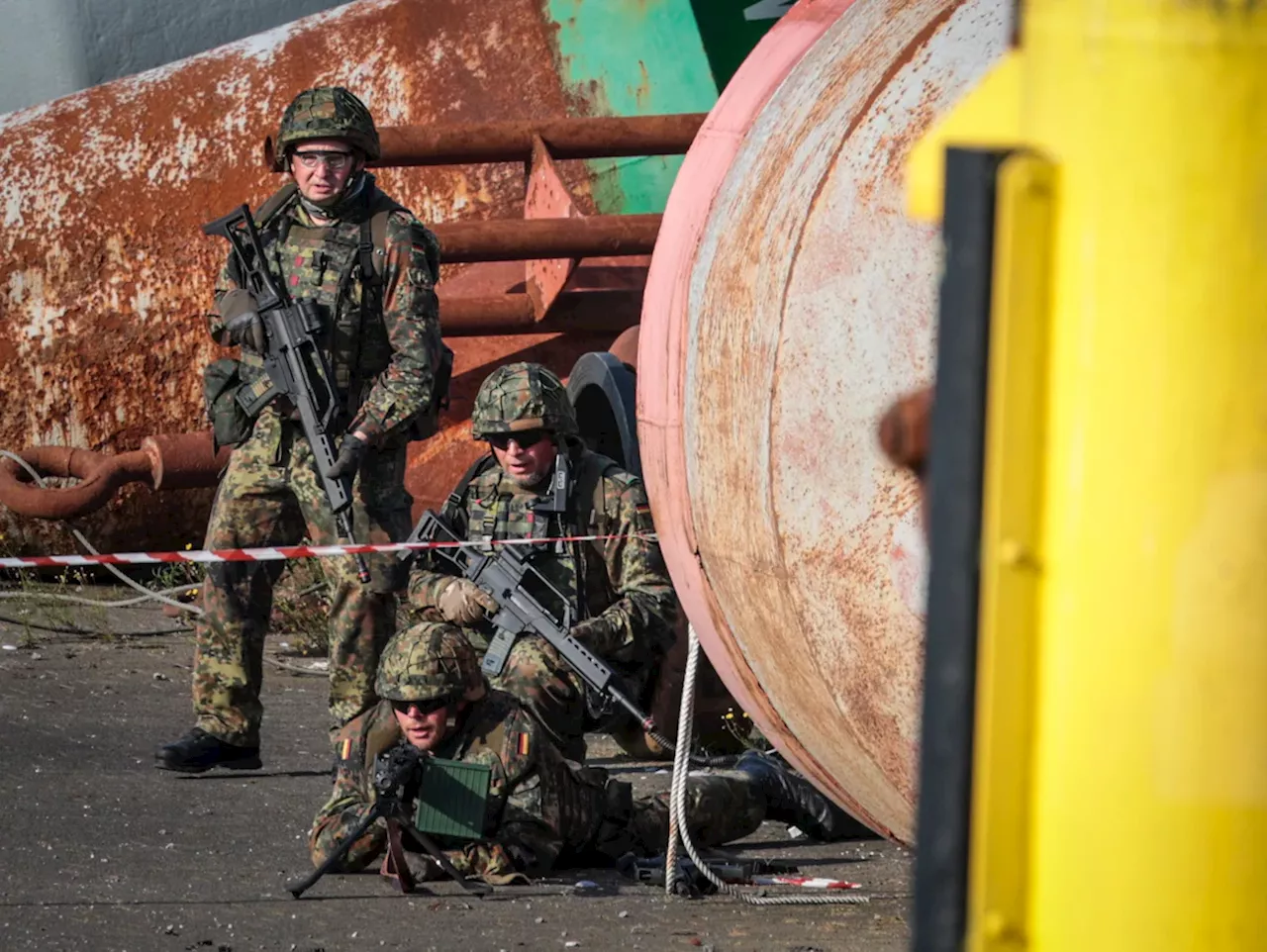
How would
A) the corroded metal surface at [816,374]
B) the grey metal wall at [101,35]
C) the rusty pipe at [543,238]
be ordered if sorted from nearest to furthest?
1. the corroded metal surface at [816,374]
2. the rusty pipe at [543,238]
3. the grey metal wall at [101,35]

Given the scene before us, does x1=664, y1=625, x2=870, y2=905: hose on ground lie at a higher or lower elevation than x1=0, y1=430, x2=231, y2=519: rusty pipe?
lower

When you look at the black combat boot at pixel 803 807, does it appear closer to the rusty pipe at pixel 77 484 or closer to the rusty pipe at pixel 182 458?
the rusty pipe at pixel 182 458

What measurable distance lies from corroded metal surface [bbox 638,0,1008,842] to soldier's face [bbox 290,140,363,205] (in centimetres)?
188

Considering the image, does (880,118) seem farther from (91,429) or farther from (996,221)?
(91,429)

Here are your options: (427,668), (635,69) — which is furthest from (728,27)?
(427,668)

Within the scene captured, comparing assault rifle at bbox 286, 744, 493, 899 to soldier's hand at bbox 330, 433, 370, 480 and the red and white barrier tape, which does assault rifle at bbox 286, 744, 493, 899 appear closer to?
the red and white barrier tape

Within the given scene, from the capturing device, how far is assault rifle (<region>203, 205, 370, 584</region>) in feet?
18.0

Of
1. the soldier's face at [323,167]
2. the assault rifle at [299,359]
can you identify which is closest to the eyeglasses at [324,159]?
the soldier's face at [323,167]

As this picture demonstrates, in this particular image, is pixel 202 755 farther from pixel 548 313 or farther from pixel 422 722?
pixel 548 313

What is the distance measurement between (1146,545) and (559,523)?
14.1 ft

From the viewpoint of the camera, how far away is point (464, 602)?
5.29m

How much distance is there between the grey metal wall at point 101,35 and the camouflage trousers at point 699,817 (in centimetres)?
473

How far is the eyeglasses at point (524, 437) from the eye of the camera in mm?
5414

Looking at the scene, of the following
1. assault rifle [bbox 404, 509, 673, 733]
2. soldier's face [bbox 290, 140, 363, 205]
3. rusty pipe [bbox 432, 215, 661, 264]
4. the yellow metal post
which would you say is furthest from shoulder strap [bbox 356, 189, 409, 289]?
the yellow metal post
